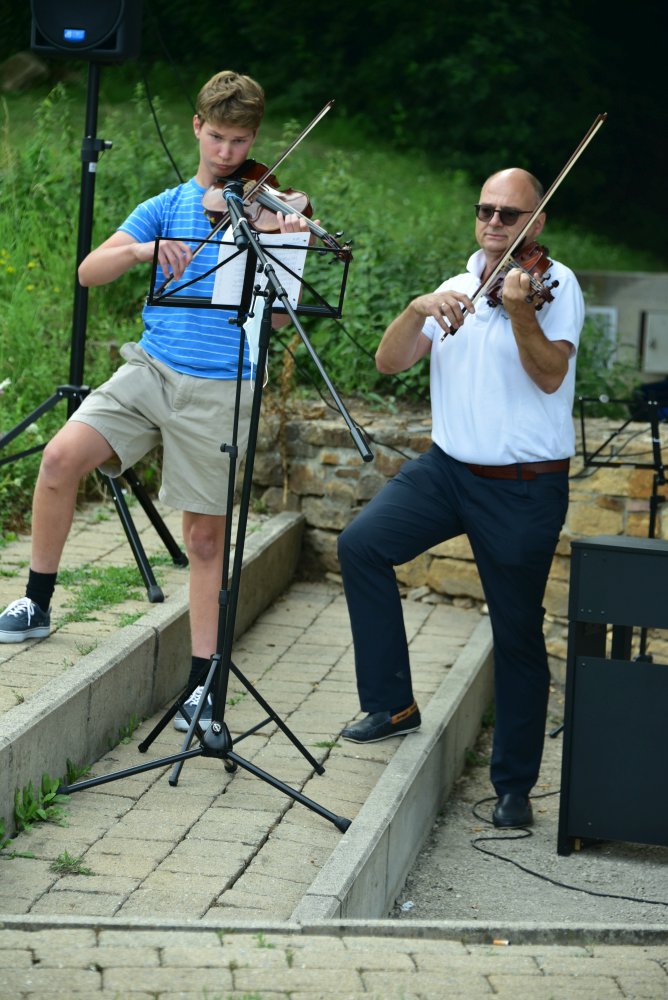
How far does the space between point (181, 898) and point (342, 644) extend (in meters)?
2.45

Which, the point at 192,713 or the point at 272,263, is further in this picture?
the point at 192,713

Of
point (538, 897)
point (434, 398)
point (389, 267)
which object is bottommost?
point (538, 897)

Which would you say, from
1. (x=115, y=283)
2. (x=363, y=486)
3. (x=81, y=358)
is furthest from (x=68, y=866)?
(x=115, y=283)

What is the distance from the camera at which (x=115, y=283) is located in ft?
23.6

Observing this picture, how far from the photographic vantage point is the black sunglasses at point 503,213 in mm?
3838

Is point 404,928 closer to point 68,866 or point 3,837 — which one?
point 68,866

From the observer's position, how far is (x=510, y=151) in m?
12.3

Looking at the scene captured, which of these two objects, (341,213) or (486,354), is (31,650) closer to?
(486,354)

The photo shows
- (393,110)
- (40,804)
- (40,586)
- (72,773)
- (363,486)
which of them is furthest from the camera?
(393,110)

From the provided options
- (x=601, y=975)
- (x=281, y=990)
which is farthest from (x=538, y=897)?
(x=281, y=990)

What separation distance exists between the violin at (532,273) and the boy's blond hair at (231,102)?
826 millimetres

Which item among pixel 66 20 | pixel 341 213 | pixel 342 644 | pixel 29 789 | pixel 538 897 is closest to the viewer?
pixel 29 789

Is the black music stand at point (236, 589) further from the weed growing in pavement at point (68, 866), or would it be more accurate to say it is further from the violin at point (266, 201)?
the weed growing in pavement at point (68, 866)

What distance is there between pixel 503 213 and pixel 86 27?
1821mm
